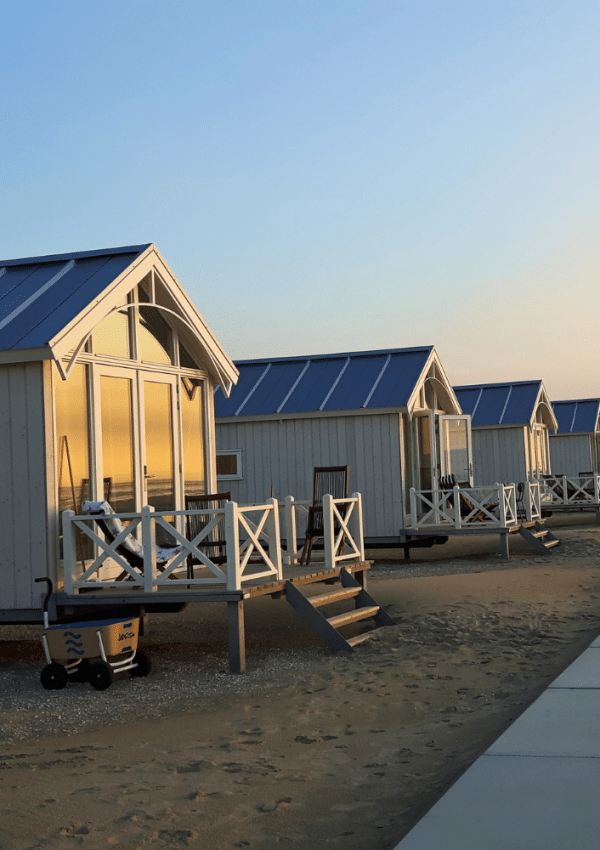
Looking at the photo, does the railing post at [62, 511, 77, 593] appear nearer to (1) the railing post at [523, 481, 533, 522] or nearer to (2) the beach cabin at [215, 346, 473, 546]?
(2) the beach cabin at [215, 346, 473, 546]

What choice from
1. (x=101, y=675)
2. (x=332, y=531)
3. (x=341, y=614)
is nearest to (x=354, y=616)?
(x=341, y=614)

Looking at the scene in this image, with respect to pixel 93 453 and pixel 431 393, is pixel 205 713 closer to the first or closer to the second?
pixel 93 453

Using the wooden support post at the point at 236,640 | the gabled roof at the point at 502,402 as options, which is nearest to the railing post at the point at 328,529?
the wooden support post at the point at 236,640

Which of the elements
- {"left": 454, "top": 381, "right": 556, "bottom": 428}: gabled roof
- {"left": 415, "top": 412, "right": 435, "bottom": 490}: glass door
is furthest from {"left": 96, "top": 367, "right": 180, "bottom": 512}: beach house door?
{"left": 454, "top": 381, "right": 556, "bottom": 428}: gabled roof

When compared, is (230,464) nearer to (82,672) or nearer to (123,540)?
(123,540)

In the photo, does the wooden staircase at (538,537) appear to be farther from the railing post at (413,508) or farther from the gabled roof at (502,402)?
the gabled roof at (502,402)

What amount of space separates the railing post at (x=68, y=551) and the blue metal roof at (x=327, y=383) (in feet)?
31.1

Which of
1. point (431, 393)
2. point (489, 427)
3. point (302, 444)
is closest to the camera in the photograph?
point (302, 444)

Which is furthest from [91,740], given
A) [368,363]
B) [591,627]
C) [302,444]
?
[368,363]

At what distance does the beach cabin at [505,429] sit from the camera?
25.3m

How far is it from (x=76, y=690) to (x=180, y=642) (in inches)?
86.4

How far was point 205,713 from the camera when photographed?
6.94 m

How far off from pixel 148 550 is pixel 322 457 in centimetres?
968

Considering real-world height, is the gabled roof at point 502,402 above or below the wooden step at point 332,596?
above
